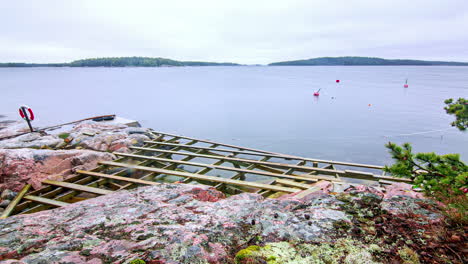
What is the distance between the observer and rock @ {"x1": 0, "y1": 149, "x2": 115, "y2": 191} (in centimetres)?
728

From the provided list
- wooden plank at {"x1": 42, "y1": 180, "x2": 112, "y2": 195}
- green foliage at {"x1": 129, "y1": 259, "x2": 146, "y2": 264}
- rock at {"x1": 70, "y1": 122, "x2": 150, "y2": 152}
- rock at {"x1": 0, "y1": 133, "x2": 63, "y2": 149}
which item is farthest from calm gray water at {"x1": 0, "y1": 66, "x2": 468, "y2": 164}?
green foliage at {"x1": 129, "y1": 259, "x2": 146, "y2": 264}

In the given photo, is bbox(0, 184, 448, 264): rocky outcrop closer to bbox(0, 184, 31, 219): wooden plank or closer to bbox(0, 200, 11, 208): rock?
bbox(0, 184, 31, 219): wooden plank

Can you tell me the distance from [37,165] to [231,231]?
726 centimetres

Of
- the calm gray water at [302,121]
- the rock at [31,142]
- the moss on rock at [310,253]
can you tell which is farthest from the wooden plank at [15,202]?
the calm gray water at [302,121]

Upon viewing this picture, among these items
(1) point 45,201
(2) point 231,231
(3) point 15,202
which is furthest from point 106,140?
(2) point 231,231

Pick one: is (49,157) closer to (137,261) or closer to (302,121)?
(137,261)

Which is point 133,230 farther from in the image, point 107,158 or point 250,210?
point 107,158

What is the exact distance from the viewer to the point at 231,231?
11.8 ft

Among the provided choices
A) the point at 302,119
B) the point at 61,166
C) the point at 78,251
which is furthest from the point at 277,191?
the point at 302,119

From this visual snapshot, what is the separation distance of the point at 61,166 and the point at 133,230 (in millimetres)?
6098

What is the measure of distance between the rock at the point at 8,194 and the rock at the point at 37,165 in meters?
0.13

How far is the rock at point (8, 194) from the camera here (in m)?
6.84

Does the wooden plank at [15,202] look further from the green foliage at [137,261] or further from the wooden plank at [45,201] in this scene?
the green foliage at [137,261]

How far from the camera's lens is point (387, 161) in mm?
15281
